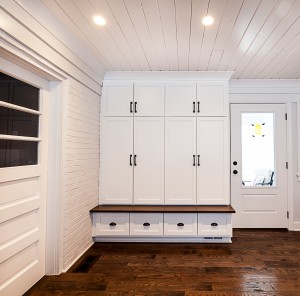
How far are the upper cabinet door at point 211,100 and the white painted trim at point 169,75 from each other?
→ 12 cm

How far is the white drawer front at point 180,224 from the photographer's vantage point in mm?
3373

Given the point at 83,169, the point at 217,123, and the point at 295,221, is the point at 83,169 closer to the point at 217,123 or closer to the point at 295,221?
the point at 217,123

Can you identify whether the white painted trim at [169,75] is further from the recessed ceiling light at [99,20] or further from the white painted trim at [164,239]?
the white painted trim at [164,239]

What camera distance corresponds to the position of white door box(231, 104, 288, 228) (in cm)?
399

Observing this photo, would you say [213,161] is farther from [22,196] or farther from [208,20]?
[22,196]

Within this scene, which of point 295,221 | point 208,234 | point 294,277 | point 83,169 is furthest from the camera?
point 295,221

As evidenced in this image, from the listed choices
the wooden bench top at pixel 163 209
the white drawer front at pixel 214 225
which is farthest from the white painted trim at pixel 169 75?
the white drawer front at pixel 214 225

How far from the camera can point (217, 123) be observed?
3.57 metres

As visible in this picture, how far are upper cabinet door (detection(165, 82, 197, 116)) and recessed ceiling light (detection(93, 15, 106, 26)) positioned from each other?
5.04 feet

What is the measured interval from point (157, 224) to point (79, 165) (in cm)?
132

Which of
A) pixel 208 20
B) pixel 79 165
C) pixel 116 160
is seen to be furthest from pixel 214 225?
pixel 208 20

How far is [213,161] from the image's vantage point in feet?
11.7

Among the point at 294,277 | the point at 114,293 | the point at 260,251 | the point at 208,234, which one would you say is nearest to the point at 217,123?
the point at 208,234

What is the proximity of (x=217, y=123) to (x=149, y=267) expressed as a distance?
6.86ft
